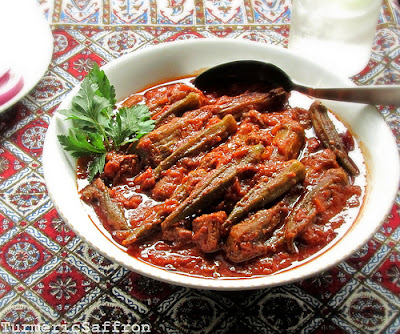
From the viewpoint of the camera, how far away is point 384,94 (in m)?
2.44

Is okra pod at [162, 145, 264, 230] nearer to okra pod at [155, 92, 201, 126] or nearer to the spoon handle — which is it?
okra pod at [155, 92, 201, 126]

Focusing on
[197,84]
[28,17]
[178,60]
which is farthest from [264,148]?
[28,17]

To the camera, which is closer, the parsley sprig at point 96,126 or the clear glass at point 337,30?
the parsley sprig at point 96,126

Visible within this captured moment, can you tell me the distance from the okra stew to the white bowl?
2.3 inches

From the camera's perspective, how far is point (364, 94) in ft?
8.22

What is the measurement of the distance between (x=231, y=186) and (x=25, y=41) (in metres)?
1.87

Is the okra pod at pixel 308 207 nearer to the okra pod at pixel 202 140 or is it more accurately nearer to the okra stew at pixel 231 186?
the okra stew at pixel 231 186

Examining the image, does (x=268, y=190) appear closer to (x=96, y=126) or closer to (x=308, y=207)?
(x=308, y=207)

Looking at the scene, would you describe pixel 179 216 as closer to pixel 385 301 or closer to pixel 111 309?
pixel 111 309

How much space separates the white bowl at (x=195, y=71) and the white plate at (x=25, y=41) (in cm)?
63

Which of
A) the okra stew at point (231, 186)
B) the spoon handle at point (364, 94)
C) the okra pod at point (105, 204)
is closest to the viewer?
the okra stew at point (231, 186)

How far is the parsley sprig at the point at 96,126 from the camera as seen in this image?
7.98 ft

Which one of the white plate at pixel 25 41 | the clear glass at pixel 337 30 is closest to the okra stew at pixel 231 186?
the clear glass at pixel 337 30

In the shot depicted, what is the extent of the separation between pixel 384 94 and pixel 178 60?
115 cm
